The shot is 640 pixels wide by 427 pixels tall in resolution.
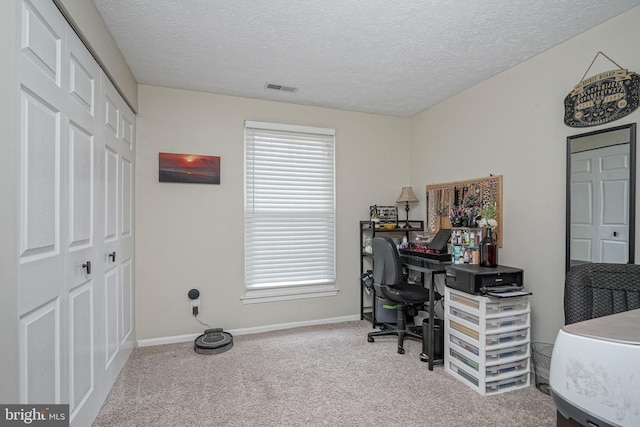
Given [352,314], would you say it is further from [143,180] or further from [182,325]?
[143,180]

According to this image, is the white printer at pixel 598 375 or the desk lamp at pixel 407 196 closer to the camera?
the white printer at pixel 598 375

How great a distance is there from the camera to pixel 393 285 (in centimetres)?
297

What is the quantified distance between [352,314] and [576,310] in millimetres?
2546

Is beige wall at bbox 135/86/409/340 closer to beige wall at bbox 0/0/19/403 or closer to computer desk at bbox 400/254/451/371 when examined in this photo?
computer desk at bbox 400/254/451/371

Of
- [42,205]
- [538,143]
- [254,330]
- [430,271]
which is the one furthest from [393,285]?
[42,205]

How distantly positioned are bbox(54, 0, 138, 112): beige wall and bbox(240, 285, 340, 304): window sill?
2154mm

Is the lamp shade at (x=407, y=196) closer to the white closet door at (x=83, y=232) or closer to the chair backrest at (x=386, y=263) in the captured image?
the chair backrest at (x=386, y=263)

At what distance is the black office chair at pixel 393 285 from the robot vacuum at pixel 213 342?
4.52ft

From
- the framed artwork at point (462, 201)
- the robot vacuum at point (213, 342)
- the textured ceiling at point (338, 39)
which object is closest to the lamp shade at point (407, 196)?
the framed artwork at point (462, 201)

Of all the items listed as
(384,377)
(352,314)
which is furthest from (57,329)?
(352,314)

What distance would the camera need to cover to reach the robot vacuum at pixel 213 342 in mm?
2855

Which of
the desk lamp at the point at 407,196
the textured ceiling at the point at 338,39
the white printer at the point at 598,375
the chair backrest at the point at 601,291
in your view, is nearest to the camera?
the white printer at the point at 598,375

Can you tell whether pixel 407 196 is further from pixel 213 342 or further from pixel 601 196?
pixel 213 342

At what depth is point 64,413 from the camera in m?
1.47
